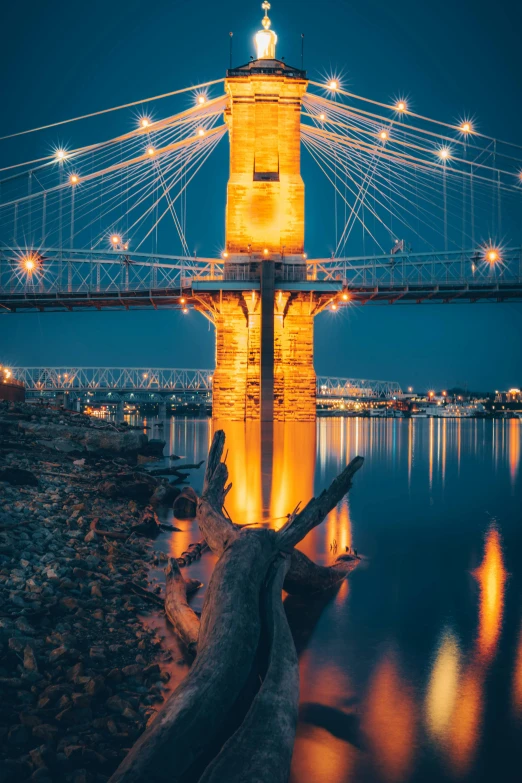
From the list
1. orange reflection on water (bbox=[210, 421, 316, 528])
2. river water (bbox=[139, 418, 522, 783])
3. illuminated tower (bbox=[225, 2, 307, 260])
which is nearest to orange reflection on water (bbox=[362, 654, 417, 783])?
river water (bbox=[139, 418, 522, 783])

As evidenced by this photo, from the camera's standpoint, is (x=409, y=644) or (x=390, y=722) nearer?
(x=390, y=722)

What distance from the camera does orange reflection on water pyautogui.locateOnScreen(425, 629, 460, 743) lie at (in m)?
4.48

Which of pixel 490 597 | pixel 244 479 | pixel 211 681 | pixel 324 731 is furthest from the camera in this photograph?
pixel 244 479

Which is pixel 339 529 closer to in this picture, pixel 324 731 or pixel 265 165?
pixel 324 731

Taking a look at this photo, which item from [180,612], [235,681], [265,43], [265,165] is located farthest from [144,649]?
[265,43]

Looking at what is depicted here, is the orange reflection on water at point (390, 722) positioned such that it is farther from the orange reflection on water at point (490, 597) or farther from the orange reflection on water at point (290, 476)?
the orange reflection on water at point (290, 476)

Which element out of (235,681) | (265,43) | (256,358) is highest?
(265,43)

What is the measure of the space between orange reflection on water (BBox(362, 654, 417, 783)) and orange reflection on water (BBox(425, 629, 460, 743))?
5.5 inches

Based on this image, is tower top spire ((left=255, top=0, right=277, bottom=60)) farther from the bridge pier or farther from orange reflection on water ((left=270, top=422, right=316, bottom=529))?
orange reflection on water ((left=270, top=422, right=316, bottom=529))

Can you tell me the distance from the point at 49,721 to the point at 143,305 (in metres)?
56.5

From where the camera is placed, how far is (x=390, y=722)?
453cm

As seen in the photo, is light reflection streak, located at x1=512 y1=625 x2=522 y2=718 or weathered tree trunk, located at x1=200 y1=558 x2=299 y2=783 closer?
weathered tree trunk, located at x1=200 y1=558 x2=299 y2=783

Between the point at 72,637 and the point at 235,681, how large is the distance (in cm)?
200

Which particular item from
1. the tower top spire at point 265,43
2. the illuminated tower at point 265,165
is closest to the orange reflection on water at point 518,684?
the illuminated tower at point 265,165
